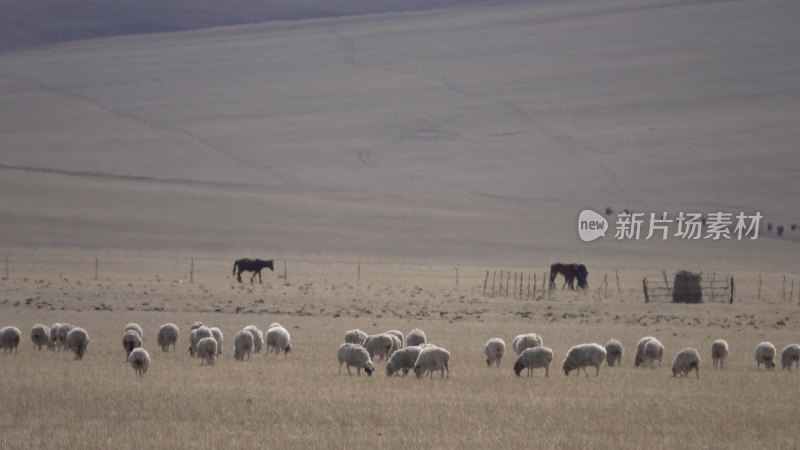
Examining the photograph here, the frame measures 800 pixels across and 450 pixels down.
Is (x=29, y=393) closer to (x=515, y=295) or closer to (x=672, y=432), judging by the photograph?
(x=672, y=432)

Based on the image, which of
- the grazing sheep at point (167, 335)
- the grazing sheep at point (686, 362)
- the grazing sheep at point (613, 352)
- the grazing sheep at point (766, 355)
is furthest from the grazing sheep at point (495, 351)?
the grazing sheep at point (167, 335)

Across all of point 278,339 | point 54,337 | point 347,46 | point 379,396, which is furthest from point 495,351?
point 347,46

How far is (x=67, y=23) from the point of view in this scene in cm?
16550

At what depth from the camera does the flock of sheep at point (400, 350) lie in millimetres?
17859

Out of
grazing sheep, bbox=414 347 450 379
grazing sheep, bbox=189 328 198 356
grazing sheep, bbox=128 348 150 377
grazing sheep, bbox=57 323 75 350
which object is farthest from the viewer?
grazing sheep, bbox=57 323 75 350

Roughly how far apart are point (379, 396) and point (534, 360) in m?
3.64

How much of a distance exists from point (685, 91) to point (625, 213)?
125ft

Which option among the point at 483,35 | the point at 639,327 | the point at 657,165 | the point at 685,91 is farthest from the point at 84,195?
the point at 483,35

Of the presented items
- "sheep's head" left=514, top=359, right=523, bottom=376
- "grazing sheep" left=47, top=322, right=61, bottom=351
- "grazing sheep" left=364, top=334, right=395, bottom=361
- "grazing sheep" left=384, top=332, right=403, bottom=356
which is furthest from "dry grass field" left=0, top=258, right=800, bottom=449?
"grazing sheep" left=384, top=332, right=403, bottom=356

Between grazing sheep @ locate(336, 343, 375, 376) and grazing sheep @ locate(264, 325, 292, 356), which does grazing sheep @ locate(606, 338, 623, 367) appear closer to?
grazing sheep @ locate(336, 343, 375, 376)

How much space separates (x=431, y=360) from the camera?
17.6 metres

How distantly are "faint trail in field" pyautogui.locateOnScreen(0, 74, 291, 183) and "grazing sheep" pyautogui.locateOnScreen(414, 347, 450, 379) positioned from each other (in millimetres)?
64643

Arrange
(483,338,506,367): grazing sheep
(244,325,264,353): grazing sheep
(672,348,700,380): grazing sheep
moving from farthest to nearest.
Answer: (244,325,264,353): grazing sheep
(483,338,506,367): grazing sheep
(672,348,700,380): grazing sheep

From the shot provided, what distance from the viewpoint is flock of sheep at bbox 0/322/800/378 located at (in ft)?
58.6
